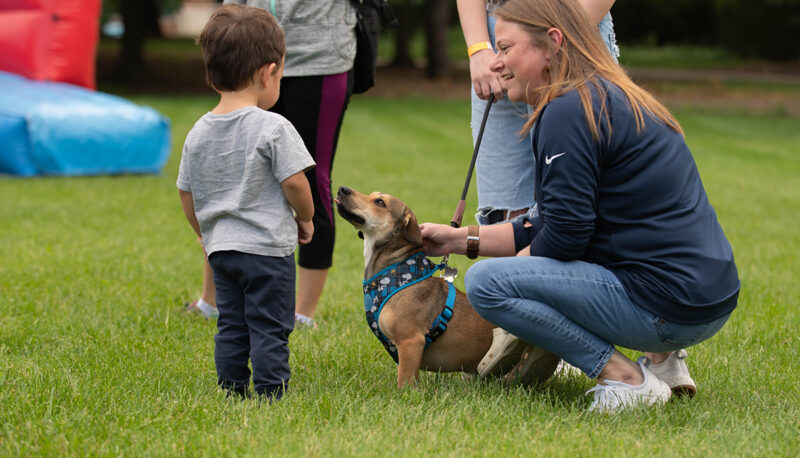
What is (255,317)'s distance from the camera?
3.18 metres

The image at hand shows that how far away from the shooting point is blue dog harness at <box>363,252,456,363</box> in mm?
3473

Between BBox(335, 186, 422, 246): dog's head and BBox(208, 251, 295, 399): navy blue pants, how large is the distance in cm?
36

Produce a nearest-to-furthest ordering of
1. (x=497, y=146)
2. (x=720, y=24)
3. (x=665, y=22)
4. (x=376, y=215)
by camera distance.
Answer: (x=376, y=215)
(x=497, y=146)
(x=720, y=24)
(x=665, y=22)

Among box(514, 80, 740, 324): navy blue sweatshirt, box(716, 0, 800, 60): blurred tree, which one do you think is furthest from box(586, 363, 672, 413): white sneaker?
box(716, 0, 800, 60): blurred tree

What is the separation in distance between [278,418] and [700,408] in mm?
1530

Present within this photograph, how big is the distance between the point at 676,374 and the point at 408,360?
1034 mm

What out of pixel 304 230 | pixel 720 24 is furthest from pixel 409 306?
pixel 720 24

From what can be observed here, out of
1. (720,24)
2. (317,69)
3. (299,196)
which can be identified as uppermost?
(317,69)

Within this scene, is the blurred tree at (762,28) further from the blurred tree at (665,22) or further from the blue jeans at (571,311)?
the blue jeans at (571,311)

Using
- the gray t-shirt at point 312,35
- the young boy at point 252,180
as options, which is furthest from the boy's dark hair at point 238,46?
the gray t-shirt at point 312,35

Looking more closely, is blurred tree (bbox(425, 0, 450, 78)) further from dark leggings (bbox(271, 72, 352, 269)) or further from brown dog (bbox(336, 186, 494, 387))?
brown dog (bbox(336, 186, 494, 387))

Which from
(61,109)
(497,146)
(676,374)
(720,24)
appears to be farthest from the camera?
(720,24)

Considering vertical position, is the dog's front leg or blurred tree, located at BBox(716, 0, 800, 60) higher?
the dog's front leg

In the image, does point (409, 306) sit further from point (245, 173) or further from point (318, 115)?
point (318, 115)
